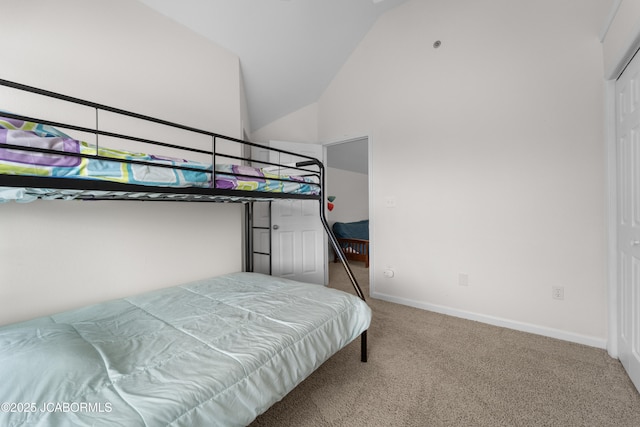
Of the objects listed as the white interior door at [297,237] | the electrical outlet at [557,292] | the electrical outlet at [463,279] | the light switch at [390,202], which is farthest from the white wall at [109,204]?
the electrical outlet at [557,292]

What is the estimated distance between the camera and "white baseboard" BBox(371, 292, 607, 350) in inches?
73.6

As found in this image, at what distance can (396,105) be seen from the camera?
2.80 meters

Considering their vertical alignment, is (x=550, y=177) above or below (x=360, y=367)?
above

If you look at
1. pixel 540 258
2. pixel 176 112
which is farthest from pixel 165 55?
pixel 540 258

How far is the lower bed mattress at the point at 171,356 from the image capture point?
0.65 meters

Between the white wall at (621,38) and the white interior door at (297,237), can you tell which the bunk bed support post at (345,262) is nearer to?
the white interior door at (297,237)

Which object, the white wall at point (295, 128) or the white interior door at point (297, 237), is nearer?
the white interior door at point (297, 237)

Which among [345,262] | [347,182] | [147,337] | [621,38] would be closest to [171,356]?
[147,337]

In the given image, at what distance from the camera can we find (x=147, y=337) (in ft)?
3.36

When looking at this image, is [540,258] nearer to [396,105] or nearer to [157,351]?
[396,105]

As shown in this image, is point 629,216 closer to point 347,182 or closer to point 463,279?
point 463,279

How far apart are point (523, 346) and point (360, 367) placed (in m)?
1.21

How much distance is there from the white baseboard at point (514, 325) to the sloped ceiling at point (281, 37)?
2634mm

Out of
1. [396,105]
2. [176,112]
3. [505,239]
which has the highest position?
[396,105]
